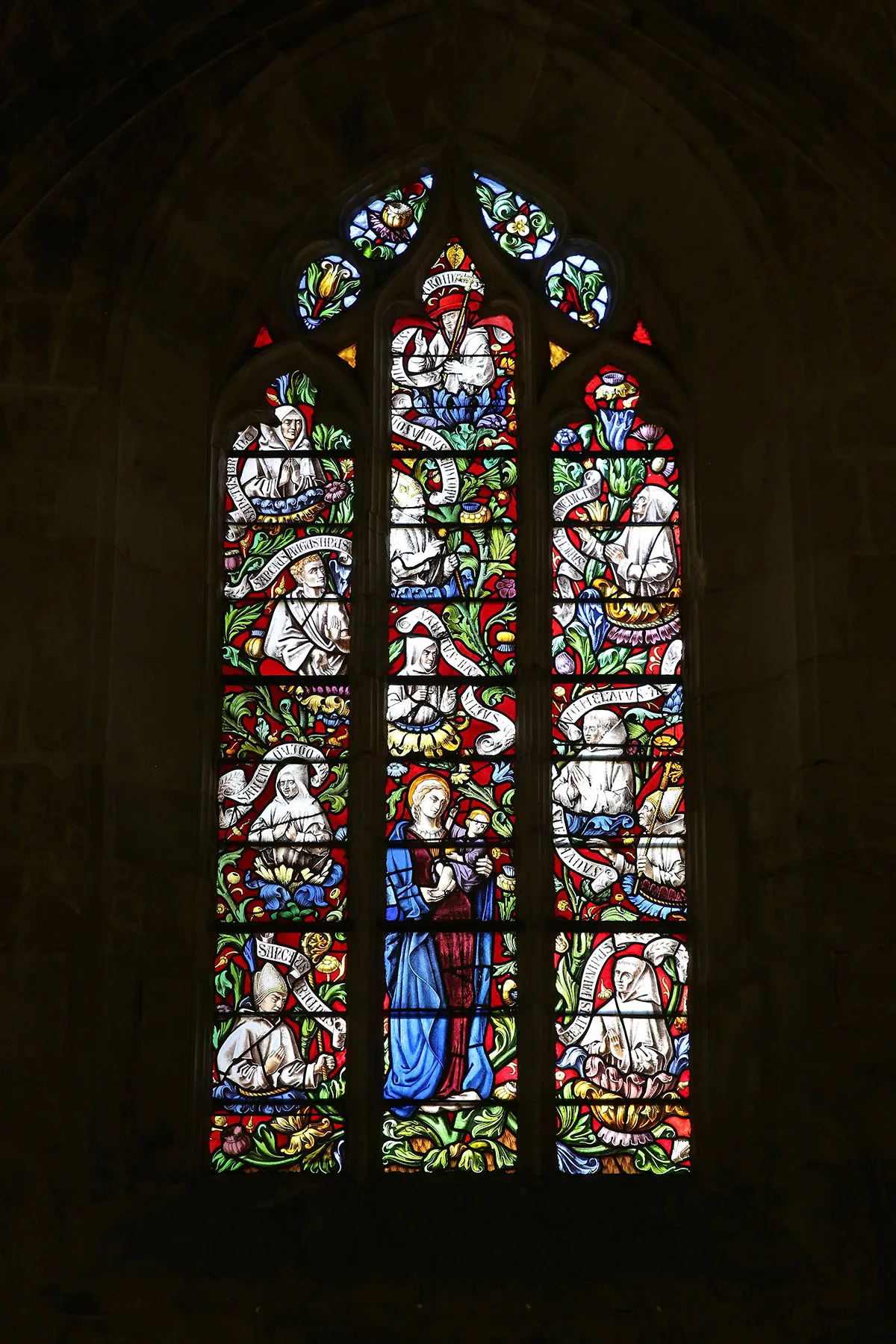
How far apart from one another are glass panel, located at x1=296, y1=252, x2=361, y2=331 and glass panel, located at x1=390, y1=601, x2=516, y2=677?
4.74ft

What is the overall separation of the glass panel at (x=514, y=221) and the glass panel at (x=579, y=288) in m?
0.11

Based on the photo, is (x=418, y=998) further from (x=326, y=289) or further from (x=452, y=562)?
(x=326, y=289)

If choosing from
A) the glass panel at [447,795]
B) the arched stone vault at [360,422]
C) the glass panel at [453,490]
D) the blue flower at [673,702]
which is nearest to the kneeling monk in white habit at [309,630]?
the arched stone vault at [360,422]

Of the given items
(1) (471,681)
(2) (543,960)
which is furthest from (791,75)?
(2) (543,960)

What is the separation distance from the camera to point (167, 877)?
30.7 feet

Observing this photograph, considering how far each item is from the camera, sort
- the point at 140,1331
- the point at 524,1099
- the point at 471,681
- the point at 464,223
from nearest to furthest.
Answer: the point at 140,1331 → the point at 524,1099 → the point at 471,681 → the point at 464,223

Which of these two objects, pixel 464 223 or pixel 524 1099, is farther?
pixel 464 223

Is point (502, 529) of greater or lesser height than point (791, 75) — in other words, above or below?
below

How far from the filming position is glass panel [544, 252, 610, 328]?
10422 mm

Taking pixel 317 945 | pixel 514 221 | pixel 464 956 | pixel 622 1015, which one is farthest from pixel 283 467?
pixel 622 1015

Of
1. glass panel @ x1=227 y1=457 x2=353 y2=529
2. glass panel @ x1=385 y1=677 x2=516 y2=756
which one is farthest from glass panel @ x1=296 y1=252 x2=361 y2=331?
glass panel @ x1=385 y1=677 x2=516 y2=756

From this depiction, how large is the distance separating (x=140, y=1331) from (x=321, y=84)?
5.20 m

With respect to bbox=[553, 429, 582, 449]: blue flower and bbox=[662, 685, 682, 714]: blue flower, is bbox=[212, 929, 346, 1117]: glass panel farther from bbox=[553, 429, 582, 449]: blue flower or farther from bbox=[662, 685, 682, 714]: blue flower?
bbox=[553, 429, 582, 449]: blue flower

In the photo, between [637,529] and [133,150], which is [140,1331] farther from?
[133,150]
